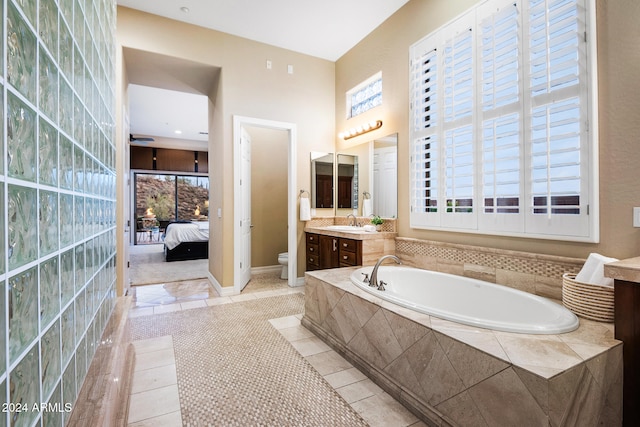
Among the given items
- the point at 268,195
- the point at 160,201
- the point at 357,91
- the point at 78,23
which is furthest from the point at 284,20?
the point at 160,201

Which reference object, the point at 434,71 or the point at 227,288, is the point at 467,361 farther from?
the point at 227,288

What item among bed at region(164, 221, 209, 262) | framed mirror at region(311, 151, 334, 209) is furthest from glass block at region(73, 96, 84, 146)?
Result: bed at region(164, 221, 209, 262)

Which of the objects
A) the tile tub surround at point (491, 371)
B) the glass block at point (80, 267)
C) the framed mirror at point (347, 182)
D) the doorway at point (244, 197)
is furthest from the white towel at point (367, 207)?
the glass block at point (80, 267)

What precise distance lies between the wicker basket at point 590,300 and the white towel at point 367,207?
2303 mm

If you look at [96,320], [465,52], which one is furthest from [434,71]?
[96,320]

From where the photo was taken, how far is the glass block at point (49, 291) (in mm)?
674

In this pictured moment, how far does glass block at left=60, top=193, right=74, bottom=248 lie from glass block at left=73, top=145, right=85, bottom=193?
8 cm

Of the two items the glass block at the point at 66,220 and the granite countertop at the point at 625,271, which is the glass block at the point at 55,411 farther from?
the granite countertop at the point at 625,271

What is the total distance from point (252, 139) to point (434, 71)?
10.00ft

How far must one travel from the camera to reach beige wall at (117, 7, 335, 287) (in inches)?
143

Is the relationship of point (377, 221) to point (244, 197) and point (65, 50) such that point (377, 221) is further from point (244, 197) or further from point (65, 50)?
point (65, 50)

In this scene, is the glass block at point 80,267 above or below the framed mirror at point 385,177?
below

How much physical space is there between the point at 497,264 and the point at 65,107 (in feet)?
9.00

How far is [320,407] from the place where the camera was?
5.80ft
